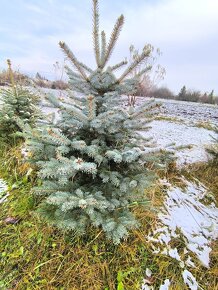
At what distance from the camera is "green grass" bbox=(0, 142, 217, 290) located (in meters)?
1.66

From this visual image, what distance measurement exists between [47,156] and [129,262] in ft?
3.56

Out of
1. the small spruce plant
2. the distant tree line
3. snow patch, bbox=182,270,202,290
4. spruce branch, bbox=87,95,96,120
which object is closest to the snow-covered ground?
the small spruce plant

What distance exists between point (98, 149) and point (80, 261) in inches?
34.9

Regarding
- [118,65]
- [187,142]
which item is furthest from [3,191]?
[187,142]

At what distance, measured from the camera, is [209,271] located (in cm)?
177

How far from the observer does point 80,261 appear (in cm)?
173

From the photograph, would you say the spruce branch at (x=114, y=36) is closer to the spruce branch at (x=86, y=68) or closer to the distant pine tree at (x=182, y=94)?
the spruce branch at (x=86, y=68)

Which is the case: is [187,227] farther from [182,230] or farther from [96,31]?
[96,31]

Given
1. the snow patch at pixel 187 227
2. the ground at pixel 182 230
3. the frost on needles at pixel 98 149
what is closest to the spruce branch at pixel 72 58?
the frost on needles at pixel 98 149

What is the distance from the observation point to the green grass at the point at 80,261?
1660 mm

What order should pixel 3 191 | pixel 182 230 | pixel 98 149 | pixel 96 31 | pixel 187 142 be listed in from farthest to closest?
pixel 187 142, pixel 3 191, pixel 182 230, pixel 98 149, pixel 96 31

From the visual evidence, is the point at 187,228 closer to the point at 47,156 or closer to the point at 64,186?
the point at 64,186

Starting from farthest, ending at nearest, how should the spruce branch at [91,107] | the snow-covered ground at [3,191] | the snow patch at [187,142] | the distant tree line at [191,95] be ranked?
the distant tree line at [191,95], the snow patch at [187,142], the snow-covered ground at [3,191], the spruce branch at [91,107]

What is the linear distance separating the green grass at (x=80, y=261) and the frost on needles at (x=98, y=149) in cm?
19
